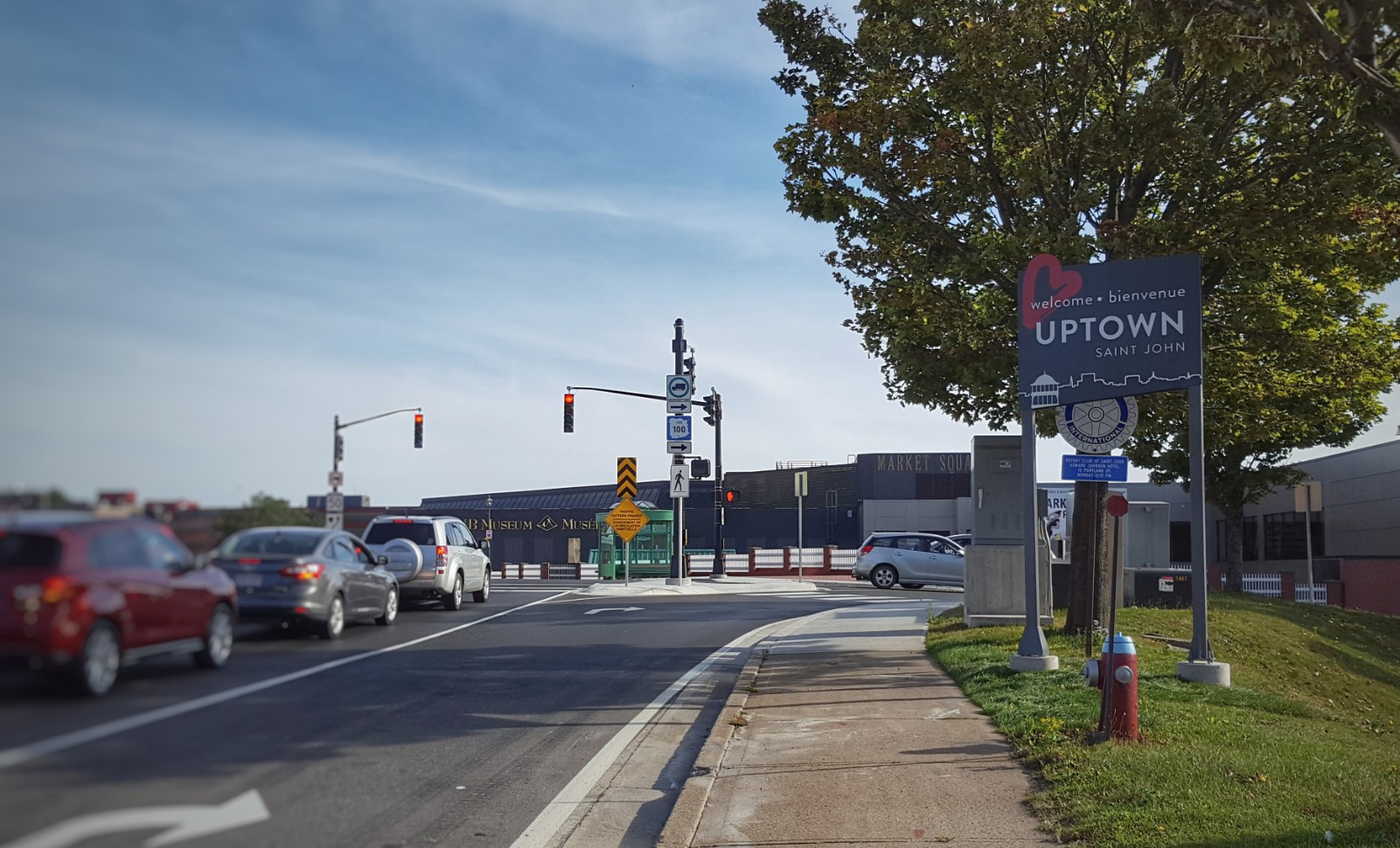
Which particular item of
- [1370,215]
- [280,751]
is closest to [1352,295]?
[1370,215]

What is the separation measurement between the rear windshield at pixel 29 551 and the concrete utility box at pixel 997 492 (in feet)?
60.5

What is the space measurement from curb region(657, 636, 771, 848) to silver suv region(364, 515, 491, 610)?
4.56 m

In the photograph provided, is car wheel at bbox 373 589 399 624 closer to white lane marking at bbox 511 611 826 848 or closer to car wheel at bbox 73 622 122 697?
car wheel at bbox 73 622 122 697

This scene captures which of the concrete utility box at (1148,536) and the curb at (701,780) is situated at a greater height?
the concrete utility box at (1148,536)

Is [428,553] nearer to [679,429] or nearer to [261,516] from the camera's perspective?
[261,516]

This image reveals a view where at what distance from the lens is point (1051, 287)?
42.1 feet

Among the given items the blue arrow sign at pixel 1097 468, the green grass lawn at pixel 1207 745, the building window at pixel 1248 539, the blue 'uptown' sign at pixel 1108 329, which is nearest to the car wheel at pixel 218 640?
the green grass lawn at pixel 1207 745

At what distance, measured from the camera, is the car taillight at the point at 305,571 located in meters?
1.66

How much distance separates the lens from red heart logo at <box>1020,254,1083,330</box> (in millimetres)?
12672

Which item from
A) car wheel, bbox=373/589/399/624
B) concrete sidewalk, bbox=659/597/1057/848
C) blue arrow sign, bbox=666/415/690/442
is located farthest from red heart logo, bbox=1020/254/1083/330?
blue arrow sign, bbox=666/415/690/442

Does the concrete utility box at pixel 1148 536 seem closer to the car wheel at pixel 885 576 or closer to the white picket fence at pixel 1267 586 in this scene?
the white picket fence at pixel 1267 586

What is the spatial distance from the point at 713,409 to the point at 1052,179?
27011mm

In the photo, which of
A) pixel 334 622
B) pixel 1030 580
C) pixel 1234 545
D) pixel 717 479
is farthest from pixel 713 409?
pixel 334 622

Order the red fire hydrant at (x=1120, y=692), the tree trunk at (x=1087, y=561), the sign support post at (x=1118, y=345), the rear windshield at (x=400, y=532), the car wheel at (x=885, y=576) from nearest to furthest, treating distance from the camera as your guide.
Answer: the rear windshield at (x=400, y=532), the red fire hydrant at (x=1120, y=692), the sign support post at (x=1118, y=345), the tree trunk at (x=1087, y=561), the car wheel at (x=885, y=576)
